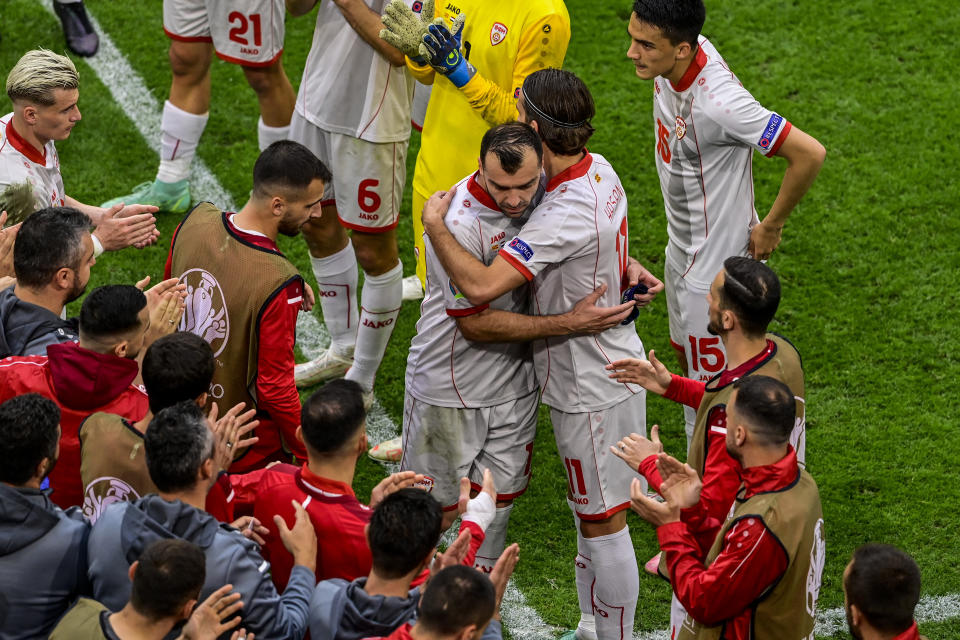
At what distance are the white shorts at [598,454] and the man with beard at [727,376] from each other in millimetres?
445

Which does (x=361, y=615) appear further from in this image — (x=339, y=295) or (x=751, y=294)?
(x=339, y=295)

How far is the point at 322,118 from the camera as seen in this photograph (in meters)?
6.09

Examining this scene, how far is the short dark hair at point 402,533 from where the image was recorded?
133 inches

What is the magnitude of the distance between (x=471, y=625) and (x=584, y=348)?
1584 millimetres

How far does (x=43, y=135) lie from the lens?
5.12 metres

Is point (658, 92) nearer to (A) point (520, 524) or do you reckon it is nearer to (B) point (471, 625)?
(A) point (520, 524)

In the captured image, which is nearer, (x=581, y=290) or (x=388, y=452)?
(x=581, y=290)

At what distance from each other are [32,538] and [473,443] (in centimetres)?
178

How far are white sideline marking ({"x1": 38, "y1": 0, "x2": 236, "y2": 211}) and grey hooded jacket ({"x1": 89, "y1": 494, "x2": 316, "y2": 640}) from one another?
430 cm

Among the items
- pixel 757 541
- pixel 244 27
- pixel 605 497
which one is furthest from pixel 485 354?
pixel 244 27

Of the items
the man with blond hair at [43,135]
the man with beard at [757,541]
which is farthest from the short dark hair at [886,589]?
the man with blond hair at [43,135]

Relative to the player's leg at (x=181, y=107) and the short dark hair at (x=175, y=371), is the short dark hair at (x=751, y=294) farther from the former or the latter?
the player's leg at (x=181, y=107)

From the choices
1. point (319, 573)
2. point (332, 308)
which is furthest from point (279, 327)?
point (332, 308)

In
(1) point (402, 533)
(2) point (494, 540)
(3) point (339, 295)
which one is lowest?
(3) point (339, 295)
